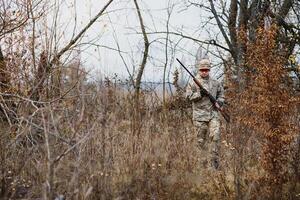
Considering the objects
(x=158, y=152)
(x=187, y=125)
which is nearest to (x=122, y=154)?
(x=158, y=152)

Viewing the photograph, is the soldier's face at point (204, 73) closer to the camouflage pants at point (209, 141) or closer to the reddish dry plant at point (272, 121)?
the camouflage pants at point (209, 141)

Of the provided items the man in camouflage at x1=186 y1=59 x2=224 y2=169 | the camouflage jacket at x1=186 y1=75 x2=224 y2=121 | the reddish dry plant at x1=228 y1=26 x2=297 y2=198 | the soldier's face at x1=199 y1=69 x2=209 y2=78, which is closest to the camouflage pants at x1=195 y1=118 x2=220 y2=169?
the man in camouflage at x1=186 y1=59 x2=224 y2=169

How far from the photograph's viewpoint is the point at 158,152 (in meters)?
8.49

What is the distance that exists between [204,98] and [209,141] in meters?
0.71

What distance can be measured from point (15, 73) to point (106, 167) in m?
4.02

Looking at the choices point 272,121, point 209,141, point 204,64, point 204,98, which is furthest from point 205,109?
point 272,121

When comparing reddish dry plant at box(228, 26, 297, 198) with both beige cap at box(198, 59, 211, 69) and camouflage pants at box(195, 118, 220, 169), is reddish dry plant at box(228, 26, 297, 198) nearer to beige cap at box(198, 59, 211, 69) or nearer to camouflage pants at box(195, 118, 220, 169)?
camouflage pants at box(195, 118, 220, 169)

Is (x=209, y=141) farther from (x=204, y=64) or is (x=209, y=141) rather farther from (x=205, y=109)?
(x=204, y=64)

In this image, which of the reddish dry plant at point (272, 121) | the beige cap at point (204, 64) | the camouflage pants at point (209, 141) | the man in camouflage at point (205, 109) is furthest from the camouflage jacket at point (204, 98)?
the reddish dry plant at point (272, 121)

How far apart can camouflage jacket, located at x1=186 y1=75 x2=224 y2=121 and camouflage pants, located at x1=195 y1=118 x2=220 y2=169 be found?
4.1 inches

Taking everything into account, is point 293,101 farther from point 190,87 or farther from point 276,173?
point 190,87

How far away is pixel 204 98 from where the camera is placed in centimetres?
956

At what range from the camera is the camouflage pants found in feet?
30.1

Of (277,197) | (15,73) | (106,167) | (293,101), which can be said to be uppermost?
(15,73)
